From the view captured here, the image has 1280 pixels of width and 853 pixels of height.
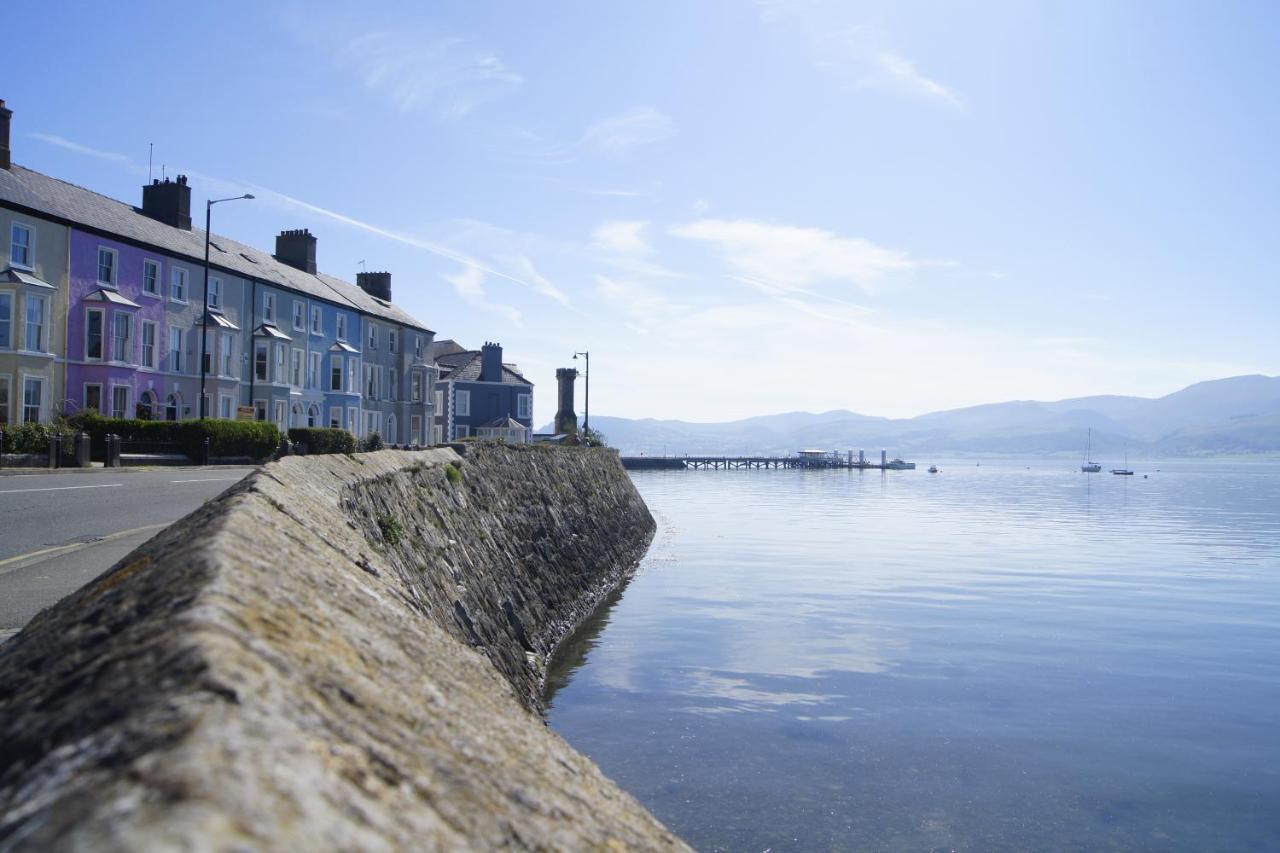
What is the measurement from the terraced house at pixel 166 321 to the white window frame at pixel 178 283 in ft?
0.21

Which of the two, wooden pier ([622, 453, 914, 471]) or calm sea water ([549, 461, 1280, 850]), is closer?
calm sea water ([549, 461, 1280, 850])

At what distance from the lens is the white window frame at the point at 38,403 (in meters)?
31.8

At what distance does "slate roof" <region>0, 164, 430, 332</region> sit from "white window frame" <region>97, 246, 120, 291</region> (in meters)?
0.75

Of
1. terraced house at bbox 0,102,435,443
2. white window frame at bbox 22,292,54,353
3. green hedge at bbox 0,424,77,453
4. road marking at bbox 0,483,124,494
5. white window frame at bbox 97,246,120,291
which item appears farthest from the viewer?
white window frame at bbox 97,246,120,291

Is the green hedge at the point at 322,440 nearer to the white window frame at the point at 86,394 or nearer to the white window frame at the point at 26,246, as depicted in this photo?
the white window frame at the point at 86,394

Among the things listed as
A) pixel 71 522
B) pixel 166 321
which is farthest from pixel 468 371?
pixel 71 522

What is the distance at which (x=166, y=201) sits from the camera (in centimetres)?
4253

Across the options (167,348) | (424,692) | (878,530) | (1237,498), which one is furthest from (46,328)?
(1237,498)

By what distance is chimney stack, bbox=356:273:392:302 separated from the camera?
63562 mm

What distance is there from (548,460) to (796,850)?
1469 cm

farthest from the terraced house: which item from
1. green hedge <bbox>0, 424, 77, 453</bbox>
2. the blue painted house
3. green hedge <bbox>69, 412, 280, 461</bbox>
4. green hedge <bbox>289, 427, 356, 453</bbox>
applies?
the blue painted house

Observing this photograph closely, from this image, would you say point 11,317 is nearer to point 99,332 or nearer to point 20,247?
point 20,247

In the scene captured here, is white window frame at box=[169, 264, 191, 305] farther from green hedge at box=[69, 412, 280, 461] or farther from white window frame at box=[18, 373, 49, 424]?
green hedge at box=[69, 412, 280, 461]

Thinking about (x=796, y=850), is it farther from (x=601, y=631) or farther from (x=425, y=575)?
(x=601, y=631)
